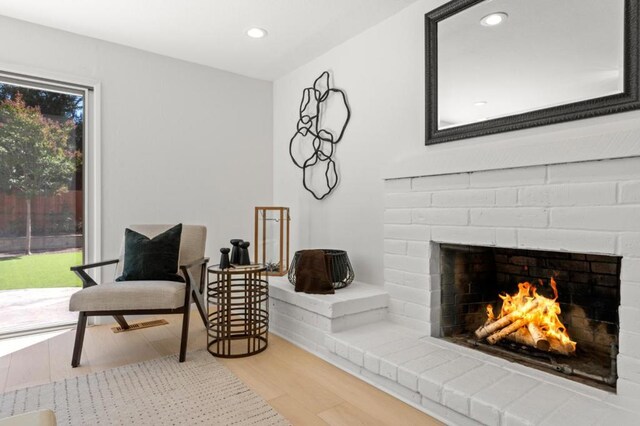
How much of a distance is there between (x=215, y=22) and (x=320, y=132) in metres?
1.16

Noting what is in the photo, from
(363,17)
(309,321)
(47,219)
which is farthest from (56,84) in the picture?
(309,321)

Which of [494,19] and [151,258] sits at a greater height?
[494,19]

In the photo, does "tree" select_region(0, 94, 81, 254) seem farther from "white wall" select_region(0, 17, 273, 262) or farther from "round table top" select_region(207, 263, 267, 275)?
"round table top" select_region(207, 263, 267, 275)

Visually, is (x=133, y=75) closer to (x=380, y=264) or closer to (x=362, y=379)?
(x=380, y=264)

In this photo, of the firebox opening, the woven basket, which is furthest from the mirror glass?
the woven basket

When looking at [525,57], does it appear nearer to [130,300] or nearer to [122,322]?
[130,300]

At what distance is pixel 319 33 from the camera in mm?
→ 2990

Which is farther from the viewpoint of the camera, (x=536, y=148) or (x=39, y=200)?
(x=39, y=200)

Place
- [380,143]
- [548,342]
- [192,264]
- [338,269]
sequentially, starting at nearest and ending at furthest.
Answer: [548,342], [192,264], [338,269], [380,143]

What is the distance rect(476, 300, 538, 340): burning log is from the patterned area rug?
47.9 inches

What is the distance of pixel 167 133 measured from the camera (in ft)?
11.2

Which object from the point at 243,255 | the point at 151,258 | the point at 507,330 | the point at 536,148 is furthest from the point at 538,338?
the point at 151,258

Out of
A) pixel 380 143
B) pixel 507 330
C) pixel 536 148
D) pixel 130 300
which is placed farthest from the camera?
pixel 380 143

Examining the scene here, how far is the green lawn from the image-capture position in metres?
2.82
